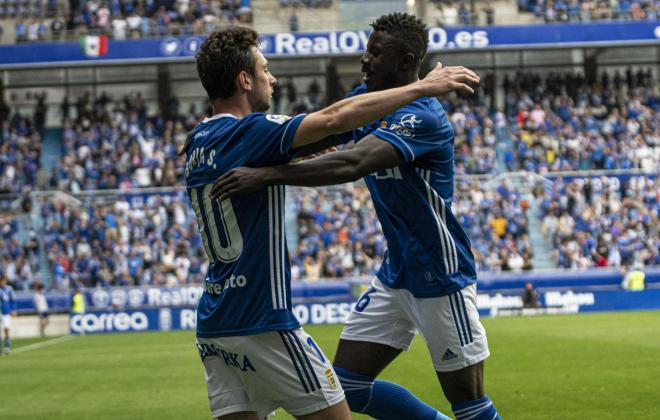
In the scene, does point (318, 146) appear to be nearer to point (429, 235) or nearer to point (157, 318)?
point (429, 235)

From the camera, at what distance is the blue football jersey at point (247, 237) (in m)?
4.57

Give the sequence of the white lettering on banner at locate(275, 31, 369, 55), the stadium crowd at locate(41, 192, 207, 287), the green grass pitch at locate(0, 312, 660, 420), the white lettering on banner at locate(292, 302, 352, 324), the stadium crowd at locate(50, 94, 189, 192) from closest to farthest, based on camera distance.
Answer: the green grass pitch at locate(0, 312, 660, 420) → the white lettering on banner at locate(292, 302, 352, 324) → the stadium crowd at locate(41, 192, 207, 287) → the stadium crowd at locate(50, 94, 189, 192) → the white lettering on banner at locate(275, 31, 369, 55)

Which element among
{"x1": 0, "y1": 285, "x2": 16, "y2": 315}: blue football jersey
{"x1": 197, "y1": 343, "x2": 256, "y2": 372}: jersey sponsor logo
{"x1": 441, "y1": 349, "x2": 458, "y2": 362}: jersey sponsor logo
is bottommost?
{"x1": 0, "y1": 285, "x2": 16, "y2": 315}: blue football jersey

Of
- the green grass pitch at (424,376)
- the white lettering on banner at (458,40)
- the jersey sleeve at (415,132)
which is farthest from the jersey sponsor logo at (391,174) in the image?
the white lettering on banner at (458,40)

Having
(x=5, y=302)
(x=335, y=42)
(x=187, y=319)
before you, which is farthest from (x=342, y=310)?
(x=335, y=42)

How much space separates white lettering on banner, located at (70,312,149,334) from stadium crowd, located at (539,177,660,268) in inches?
523

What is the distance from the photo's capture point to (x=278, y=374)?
14.9ft

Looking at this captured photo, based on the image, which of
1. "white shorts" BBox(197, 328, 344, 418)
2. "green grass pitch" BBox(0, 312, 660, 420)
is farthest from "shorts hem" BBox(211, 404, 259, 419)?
"green grass pitch" BBox(0, 312, 660, 420)

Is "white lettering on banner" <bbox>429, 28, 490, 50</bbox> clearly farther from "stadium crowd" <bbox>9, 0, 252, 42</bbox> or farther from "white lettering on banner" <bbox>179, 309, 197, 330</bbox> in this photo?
"white lettering on banner" <bbox>179, 309, 197, 330</bbox>

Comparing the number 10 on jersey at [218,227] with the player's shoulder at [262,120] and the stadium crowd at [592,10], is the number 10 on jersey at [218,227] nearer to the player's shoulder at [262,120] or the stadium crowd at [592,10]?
the player's shoulder at [262,120]

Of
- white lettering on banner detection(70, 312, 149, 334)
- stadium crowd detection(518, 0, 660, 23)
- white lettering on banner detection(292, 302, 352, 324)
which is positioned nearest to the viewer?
white lettering on banner detection(292, 302, 352, 324)

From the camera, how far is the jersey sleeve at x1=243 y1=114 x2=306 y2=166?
4.53m

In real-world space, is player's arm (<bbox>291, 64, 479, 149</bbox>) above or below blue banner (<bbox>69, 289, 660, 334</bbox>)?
above

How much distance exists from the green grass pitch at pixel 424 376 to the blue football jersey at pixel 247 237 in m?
6.05
